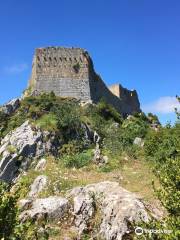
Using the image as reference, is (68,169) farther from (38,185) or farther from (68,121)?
(68,121)

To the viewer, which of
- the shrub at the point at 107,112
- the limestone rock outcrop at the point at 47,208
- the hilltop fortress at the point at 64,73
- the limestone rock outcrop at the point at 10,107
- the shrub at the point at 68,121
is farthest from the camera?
the hilltop fortress at the point at 64,73

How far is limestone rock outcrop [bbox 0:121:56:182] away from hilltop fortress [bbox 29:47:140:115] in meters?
9.65

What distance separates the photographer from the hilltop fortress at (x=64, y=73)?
145 feet

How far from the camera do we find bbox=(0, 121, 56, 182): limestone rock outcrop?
32281mm

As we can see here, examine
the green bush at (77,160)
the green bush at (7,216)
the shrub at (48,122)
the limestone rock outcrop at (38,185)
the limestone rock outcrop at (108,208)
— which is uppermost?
the shrub at (48,122)

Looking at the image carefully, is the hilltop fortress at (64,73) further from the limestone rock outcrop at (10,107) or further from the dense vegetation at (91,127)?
the limestone rock outcrop at (10,107)

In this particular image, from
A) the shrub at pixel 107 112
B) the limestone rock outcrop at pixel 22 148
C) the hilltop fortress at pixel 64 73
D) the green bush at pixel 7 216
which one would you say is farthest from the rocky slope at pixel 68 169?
the hilltop fortress at pixel 64 73

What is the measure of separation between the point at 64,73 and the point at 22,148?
1385 cm

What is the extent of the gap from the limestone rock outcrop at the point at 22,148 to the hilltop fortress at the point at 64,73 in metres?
9.65

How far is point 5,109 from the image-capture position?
3997 centimetres

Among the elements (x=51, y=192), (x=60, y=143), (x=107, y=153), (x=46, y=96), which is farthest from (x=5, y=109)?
(x=51, y=192)

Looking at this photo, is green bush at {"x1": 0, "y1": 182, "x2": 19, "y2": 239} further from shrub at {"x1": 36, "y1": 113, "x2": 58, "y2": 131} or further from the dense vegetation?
shrub at {"x1": 36, "y1": 113, "x2": 58, "y2": 131}

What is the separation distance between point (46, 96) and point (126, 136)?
9.38 metres

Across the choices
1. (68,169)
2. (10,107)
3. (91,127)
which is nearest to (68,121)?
(91,127)
